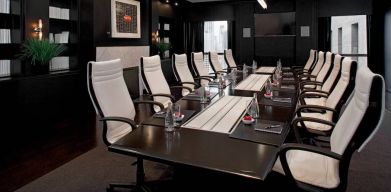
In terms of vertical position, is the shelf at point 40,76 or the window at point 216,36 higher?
the window at point 216,36

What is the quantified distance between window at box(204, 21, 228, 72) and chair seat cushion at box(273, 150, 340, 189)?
771 centimetres

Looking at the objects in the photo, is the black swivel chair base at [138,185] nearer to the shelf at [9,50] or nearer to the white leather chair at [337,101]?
the white leather chair at [337,101]

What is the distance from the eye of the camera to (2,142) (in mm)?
3578

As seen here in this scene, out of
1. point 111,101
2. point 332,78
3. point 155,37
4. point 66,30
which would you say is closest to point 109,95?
point 111,101

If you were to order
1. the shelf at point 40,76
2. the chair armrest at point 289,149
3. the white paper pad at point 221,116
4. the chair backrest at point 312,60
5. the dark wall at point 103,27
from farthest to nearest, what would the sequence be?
the chair backrest at point 312,60
the dark wall at point 103,27
the shelf at point 40,76
the white paper pad at point 221,116
the chair armrest at point 289,149

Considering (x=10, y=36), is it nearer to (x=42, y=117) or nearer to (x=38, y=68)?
(x=38, y=68)

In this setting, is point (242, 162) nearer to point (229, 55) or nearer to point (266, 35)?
point (229, 55)

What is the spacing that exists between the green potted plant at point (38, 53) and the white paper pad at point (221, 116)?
2.99 metres

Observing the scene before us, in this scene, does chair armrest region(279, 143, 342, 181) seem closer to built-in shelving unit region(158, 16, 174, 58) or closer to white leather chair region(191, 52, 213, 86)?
white leather chair region(191, 52, 213, 86)

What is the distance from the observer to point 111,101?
241 centimetres

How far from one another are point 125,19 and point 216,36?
405 cm

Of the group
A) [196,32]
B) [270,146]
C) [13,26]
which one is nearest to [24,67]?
[13,26]

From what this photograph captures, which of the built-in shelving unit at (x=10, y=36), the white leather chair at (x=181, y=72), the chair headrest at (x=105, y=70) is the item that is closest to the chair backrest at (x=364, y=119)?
the chair headrest at (x=105, y=70)

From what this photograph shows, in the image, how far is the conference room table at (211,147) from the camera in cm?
124
